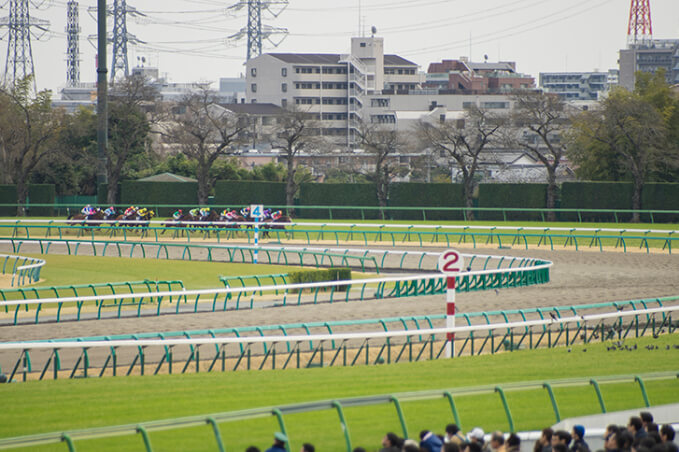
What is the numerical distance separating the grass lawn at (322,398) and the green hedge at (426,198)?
2888 centimetres

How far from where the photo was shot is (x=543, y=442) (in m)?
5.79

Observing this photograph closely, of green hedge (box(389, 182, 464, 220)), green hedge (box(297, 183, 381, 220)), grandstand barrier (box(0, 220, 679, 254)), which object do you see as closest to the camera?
grandstand barrier (box(0, 220, 679, 254))

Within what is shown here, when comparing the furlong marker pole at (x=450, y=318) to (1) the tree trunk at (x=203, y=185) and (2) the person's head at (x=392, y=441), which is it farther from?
(1) the tree trunk at (x=203, y=185)

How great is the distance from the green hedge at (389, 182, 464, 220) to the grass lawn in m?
28.9

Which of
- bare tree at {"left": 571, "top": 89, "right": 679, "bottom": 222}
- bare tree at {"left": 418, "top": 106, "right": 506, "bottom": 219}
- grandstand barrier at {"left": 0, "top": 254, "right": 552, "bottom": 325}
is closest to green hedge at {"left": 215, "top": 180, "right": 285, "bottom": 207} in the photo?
bare tree at {"left": 418, "top": 106, "right": 506, "bottom": 219}

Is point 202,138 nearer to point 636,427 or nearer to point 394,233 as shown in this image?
point 394,233

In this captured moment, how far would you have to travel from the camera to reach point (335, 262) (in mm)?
23859

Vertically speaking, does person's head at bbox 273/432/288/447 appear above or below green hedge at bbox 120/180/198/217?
below

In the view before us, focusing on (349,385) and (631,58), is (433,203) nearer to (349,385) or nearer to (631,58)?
(349,385)

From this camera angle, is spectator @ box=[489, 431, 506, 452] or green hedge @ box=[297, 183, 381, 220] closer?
spectator @ box=[489, 431, 506, 452]

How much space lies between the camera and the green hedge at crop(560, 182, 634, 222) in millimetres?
38594

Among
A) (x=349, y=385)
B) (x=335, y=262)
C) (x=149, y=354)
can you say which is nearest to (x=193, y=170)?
(x=335, y=262)

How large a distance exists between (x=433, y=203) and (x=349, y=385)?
32.3 meters

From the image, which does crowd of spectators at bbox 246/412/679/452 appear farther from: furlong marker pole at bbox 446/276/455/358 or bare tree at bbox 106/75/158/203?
bare tree at bbox 106/75/158/203
